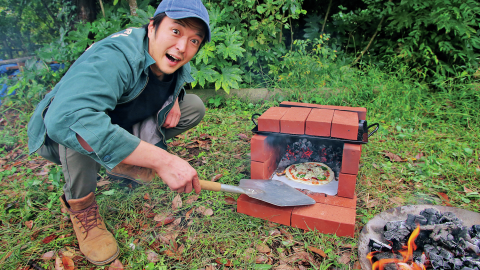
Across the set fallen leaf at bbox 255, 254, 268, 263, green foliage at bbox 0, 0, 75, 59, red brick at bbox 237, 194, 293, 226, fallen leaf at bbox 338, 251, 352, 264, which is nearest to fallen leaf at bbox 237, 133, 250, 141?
red brick at bbox 237, 194, 293, 226

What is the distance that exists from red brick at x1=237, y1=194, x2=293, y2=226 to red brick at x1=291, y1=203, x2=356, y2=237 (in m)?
0.06

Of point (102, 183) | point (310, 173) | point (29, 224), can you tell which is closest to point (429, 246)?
point (310, 173)

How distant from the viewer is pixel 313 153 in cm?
283

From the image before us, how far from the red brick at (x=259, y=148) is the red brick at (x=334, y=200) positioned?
0.47 m

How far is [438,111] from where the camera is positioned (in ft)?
12.6

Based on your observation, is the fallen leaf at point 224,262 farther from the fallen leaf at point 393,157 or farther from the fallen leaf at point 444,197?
the fallen leaf at point 393,157

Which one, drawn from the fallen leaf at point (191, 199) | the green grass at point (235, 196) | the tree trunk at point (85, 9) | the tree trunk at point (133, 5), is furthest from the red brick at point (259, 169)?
the tree trunk at point (85, 9)

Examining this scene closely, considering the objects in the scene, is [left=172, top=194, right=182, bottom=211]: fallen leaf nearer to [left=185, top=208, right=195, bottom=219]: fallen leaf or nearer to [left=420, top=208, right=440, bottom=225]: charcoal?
[left=185, top=208, right=195, bottom=219]: fallen leaf

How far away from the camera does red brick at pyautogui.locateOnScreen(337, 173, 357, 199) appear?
6.56 feet

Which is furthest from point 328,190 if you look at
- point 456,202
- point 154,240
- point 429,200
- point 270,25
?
point 270,25

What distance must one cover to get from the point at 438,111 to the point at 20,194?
5.14m

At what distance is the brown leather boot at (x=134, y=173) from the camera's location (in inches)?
94.4

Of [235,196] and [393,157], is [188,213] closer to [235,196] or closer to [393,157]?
[235,196]

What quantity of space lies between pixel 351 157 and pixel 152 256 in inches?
60.0
